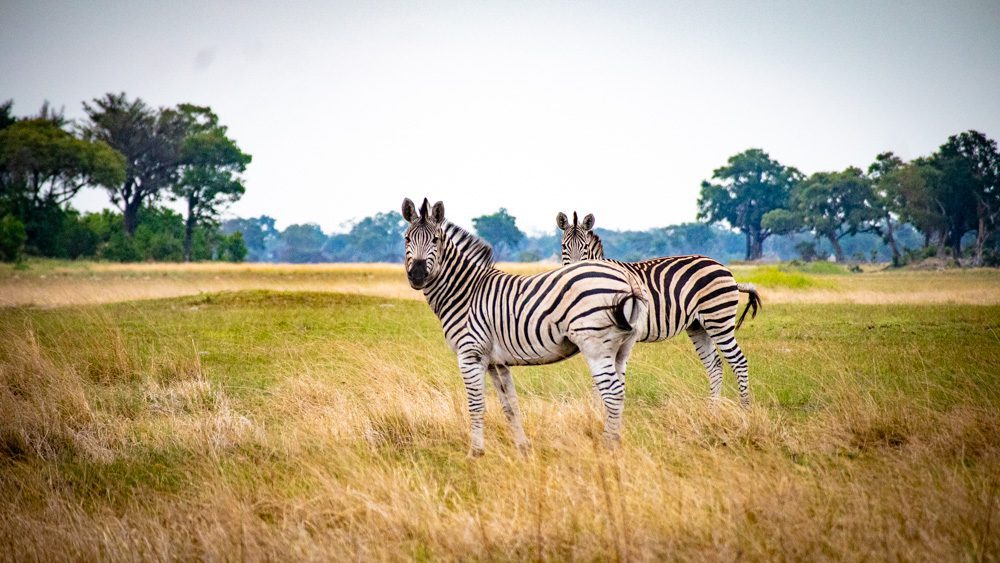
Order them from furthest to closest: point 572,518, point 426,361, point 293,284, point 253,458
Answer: point 293,284 < point 426,361 < point 253,458 < point 572,518

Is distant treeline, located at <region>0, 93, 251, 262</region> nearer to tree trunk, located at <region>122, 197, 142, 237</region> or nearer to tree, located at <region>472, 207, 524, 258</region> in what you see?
tree trunk, located at <region>122, 197, 142, 237</region>

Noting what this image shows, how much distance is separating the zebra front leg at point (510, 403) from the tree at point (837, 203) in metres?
71.5

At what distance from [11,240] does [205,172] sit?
28026 mm

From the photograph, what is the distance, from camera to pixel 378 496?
5.75 metres

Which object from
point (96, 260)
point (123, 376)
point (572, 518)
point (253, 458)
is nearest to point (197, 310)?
point (123, 376)

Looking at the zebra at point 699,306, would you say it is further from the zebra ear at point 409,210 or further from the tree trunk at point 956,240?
the tree trunk at point 956,240

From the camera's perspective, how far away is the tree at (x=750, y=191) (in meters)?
85.8

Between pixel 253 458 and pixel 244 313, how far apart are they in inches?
578

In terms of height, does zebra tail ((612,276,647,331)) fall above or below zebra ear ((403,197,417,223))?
below

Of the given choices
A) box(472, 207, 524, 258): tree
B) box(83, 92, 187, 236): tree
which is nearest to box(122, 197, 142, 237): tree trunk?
box(83, 92, 187, 236): tree

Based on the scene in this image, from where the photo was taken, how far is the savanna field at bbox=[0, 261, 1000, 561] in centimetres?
481

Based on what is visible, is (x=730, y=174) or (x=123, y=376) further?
(x=730, y=174)

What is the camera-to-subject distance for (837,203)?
71750mm

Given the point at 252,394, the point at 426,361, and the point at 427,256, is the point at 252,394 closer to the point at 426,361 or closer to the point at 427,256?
the point at 426,361
